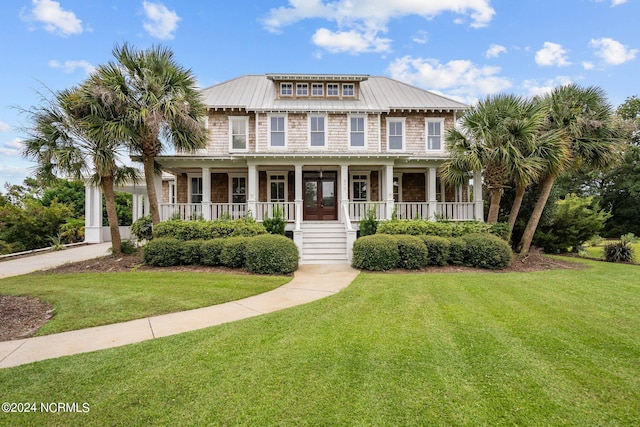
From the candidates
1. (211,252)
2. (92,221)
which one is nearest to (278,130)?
(211,252)

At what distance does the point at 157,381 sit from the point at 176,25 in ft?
50.8

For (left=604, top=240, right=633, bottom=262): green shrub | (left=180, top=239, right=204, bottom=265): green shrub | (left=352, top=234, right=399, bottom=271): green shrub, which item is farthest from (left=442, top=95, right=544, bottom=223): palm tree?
(left=180, top=239, right=204, bottom=265): green shrub

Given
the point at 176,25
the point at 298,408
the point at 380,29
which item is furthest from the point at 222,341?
the point at 380,29

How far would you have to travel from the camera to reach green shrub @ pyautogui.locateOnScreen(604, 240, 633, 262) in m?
13.4

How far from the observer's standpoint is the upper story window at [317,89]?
16.7 m

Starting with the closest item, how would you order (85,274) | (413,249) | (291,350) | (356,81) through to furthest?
(291,350) → (85,274) → (413,249) → (356,81)

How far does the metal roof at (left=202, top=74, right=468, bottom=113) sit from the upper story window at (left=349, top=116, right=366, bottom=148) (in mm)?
460

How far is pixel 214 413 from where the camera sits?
282 centimetres

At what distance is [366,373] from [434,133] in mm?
15451

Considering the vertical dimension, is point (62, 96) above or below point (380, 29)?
below

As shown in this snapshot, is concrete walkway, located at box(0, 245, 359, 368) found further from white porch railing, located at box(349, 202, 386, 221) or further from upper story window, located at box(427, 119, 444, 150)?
upper story window, located at box(427, 119, 444, 150)

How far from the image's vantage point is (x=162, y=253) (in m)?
10.8

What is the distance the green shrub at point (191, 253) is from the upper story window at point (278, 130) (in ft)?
22.1

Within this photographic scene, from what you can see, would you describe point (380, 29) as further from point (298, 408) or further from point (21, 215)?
point (21, 215)
